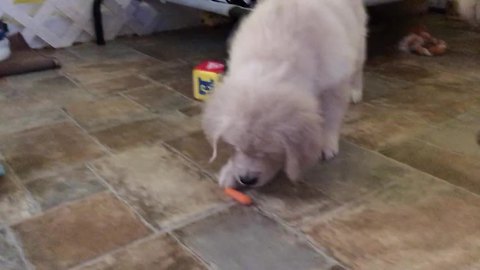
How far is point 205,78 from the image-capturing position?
2.40 m

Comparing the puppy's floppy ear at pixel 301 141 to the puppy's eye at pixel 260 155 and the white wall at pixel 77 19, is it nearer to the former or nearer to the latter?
the puppy's eye at pixel 260 155

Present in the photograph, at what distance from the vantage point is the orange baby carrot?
157cm

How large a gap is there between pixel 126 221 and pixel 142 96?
115 cm

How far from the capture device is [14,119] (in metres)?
2.27

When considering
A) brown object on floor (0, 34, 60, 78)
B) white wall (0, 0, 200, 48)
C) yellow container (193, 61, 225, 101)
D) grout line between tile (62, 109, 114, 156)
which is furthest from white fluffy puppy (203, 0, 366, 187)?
white wall (0, 0, 200, 48)

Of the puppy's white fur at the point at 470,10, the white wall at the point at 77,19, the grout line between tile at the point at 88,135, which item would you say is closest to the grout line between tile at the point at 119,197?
the grout line between tile at the point at 88,135

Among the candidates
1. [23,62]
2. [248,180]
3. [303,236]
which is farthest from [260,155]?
[23,62]

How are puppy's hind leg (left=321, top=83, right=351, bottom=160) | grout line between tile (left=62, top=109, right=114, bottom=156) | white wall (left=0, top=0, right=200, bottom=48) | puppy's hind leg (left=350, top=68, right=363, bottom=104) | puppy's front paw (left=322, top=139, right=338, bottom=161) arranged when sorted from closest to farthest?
puppy's hind leg (left=321, top=83, right=351, bottom=160)
puppy's front paw (left=322, top=139, right=338, bottom=161)
grout line between tile (left=62, top=109, right=114, bottom=156)
puppy's hind leg (left=350, top=68, right=363, bottom=104)
white wall (left=0, top=0, right=200, bottom=48)

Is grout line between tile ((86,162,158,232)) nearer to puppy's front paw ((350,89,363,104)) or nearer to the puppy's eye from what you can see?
the puppy's eye

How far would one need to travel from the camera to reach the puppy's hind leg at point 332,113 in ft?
5.60

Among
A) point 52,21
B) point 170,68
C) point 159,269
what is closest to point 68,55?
point 52,21

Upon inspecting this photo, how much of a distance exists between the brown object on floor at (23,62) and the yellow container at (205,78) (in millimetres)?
1011

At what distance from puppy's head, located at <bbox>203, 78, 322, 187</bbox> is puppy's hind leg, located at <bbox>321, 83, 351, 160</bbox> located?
0.20 meters

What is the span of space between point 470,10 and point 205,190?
8.34 feet
